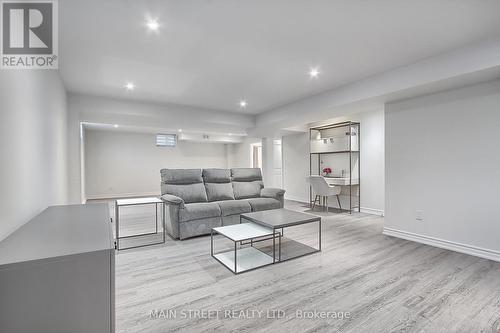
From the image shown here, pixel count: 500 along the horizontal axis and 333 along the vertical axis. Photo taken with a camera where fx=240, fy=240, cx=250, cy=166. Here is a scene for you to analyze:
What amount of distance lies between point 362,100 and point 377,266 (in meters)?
2.31

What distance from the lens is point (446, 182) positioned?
3205 mm

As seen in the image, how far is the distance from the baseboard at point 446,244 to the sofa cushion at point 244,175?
2.51m

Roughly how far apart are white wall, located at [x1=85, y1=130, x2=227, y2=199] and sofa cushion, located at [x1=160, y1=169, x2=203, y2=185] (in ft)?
16.6

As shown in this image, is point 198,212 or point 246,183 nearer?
point 198,212

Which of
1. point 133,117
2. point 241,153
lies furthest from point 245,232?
point 241,153

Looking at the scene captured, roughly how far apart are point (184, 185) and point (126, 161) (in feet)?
17.6

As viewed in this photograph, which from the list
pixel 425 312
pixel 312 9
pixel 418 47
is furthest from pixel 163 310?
pixel 418 47

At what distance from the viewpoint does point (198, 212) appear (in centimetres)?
361

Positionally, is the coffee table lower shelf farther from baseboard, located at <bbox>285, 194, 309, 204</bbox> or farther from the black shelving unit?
baseboard, located at <bbox>285, 194, 309, 204</bbox>

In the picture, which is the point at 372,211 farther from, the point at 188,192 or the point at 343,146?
the point at 188,192

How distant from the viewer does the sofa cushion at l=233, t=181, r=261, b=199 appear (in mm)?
4637

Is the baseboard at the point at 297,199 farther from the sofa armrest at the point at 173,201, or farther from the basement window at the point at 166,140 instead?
the basement window at the point at 166,140

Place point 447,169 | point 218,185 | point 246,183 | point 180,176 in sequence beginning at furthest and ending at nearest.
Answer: point 246,183 → point 218,185 → point 180,176 → point 447,169

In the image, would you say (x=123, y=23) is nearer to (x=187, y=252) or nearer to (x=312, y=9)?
(x=312, y=9)
